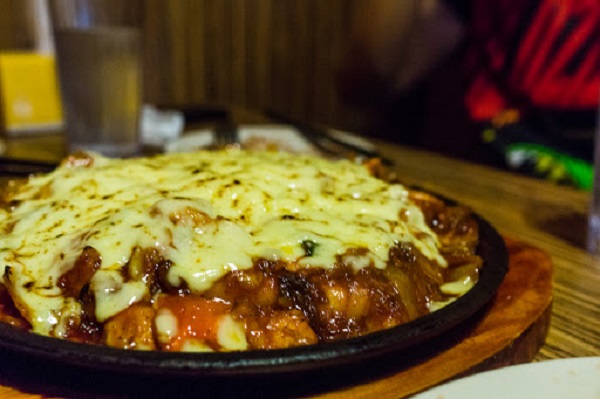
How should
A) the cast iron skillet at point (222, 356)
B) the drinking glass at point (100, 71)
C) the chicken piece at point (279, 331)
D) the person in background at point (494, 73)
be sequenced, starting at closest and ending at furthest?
the cast iron skillet at point (222, 356)
the chicken piece at point (279, 331)
the drinking glass at point (100, 71)
the person in background at point (494, 73)

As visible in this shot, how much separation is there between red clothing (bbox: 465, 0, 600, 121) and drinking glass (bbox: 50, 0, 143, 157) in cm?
178

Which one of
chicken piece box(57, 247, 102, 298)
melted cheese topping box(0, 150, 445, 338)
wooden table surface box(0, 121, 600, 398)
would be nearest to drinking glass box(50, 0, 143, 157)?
wooden table surface box(0, 121, 600, 398)

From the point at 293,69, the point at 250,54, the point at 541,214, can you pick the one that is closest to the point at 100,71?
the point at 541,214

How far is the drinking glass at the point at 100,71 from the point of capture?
204 cm

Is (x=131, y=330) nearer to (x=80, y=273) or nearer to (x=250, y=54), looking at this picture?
(x=80, y=273)

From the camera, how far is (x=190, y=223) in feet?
2.85

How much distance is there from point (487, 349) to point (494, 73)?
2.64 meters

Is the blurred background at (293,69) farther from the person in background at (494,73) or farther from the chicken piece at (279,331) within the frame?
the chicken piece at (279,331)

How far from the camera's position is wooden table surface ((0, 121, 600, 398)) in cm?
106

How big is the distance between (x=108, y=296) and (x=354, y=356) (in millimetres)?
301

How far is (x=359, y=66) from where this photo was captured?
409cm

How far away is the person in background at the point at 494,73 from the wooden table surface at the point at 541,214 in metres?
0.52

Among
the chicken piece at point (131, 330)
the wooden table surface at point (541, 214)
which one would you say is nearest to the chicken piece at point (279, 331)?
the chicken piece at point (131, 330)

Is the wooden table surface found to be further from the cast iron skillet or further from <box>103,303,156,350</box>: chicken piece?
<box>103,303,156,350</box>: chicken piece
